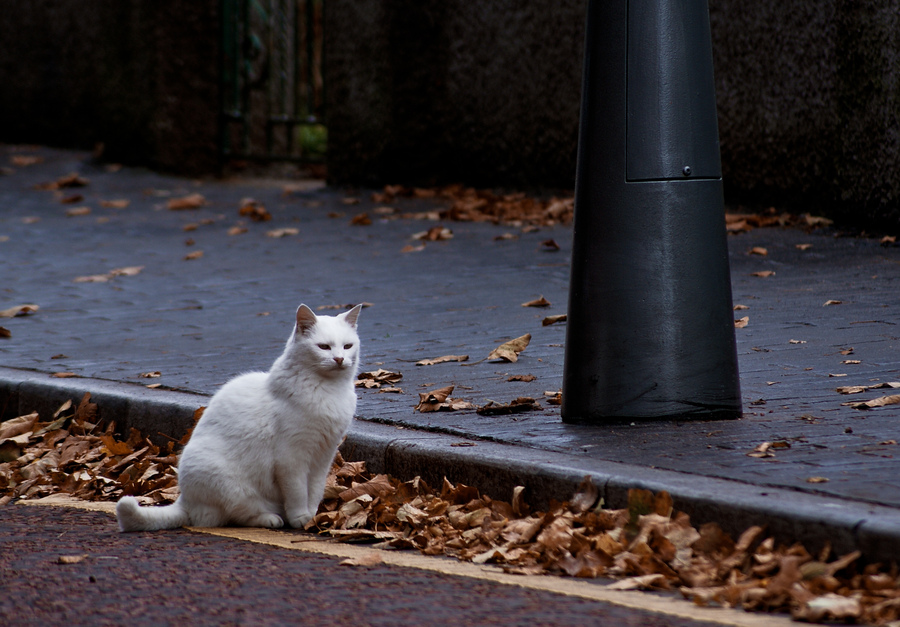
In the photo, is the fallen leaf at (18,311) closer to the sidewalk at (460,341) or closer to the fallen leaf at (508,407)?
the sidewalk at (460,341)

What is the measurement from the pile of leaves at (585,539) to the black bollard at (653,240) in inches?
27.7

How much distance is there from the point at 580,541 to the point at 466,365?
207 centimetres

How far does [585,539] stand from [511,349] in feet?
7.42

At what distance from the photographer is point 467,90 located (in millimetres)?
11320

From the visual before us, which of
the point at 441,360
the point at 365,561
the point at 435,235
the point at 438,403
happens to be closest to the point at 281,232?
the point at 435,235

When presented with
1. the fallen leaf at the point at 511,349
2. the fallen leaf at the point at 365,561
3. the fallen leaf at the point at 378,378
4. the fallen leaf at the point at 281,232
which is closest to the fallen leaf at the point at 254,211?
the fallen leaf at the point at 281,232

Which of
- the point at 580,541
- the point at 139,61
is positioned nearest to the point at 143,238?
the point at 139,61

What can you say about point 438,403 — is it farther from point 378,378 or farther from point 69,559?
point 69,559

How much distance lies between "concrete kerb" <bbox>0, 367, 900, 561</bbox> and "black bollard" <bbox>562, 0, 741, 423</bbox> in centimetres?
51

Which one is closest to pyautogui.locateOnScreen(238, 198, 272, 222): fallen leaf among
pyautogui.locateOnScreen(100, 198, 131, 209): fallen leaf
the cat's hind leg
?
pyautogui.locateOnScreen(100, 198, 131, 209): fallen leaf

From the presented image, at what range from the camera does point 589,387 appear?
399cm

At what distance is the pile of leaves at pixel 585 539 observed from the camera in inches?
107

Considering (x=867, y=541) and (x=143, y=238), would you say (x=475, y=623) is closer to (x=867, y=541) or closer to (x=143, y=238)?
(x=867, y=541)

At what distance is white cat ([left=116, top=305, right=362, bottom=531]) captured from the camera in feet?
12.2
